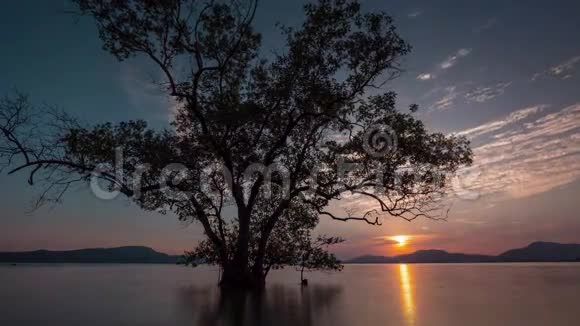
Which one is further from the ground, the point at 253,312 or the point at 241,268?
the point at 241,268

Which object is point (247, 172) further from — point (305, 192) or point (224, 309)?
point (224, 309)

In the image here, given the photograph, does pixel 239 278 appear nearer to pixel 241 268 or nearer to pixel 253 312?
pixel 241 268

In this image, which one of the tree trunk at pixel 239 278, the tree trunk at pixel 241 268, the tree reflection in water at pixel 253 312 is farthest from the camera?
the tree trunk at pixel 239 278

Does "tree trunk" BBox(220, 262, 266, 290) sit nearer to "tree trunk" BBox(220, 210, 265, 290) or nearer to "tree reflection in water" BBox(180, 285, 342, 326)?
"tree trunk" BBox(220, 210, 265, 290)

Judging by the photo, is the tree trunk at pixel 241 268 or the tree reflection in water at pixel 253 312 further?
the tree trunk at pixel 241 268

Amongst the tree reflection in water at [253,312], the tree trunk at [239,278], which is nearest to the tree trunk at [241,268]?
the tree trunk at [239,278]

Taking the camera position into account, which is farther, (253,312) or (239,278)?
(239,278)

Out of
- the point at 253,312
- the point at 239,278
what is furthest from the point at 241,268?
the point at 253,312

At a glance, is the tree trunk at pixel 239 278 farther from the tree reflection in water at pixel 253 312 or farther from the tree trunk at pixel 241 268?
the tree reflection in water at pixel 253 312

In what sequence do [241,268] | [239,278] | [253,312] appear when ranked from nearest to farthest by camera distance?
1. [253,312]
2. [239,278]
3. [241,268]

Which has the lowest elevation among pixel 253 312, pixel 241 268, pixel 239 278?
pixel 253 312

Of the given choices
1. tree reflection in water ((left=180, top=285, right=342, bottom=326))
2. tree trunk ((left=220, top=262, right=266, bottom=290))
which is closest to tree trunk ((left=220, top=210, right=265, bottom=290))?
tree trunk ((left=220, top=262, right=266, bottom=290))

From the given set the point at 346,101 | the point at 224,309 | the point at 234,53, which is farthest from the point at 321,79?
the point at 224,309

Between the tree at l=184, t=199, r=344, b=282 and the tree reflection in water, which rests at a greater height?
the tree at l=184, t=199, r=344, b=282
